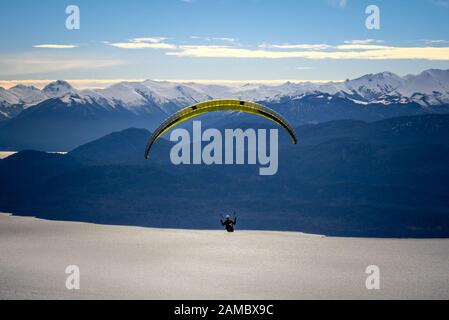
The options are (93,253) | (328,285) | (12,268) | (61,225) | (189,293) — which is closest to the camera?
(189,293)

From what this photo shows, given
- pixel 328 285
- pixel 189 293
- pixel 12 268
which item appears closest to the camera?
pixel 189 293

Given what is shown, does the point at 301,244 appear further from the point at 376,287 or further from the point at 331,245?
the point at 376,287

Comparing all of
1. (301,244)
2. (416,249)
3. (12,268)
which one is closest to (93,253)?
(12,268)
